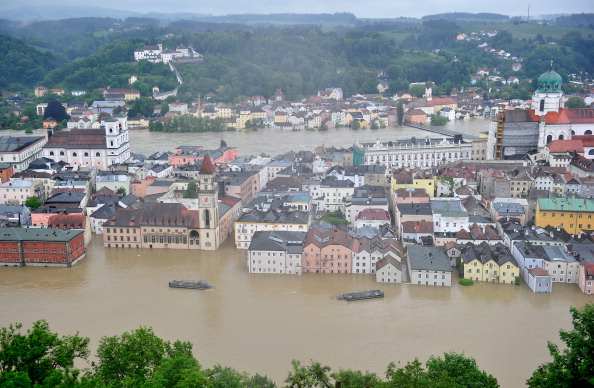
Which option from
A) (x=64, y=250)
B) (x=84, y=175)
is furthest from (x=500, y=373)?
(x=84, y=175)

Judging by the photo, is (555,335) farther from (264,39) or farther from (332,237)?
(264,39)

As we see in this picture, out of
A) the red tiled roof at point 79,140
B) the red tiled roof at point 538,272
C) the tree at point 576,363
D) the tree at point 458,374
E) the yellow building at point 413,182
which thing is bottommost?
the red tiled roof at point 538,272

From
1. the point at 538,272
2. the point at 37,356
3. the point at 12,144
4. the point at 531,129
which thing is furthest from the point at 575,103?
the point at 37,356

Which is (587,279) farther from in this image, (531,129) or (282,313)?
(531,129)

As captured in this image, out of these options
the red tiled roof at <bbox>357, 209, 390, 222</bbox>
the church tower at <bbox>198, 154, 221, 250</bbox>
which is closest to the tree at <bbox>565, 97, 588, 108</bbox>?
the red tiled roof at <bbox>357, 209, 390, 222</bbox>


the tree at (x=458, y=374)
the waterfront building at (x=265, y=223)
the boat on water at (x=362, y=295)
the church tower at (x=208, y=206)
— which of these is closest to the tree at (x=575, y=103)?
the waterfront building at (x=265, y=223)

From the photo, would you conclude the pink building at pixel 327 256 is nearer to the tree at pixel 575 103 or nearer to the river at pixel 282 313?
the river at pixel 282 313
